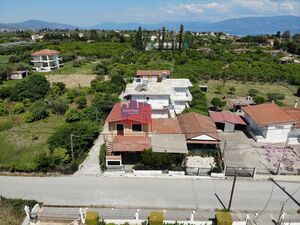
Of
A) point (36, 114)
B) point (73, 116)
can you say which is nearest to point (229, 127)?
point (73, 116)

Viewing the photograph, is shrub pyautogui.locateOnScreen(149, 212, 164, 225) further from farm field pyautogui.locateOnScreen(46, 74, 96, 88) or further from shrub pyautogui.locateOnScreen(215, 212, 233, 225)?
farm field pyautogui.locateOnScreen(46, 74, 96, 88)

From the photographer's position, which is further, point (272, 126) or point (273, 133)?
point (273, 133)

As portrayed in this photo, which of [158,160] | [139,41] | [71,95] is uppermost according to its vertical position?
[139,41]

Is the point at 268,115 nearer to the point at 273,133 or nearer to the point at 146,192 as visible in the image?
the point at 273,133

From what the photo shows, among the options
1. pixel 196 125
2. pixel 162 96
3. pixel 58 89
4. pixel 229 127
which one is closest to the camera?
pixel 196 125

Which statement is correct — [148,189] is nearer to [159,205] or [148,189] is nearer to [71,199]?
[159,205]

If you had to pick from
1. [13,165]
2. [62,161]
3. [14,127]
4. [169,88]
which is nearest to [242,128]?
[169,88]
